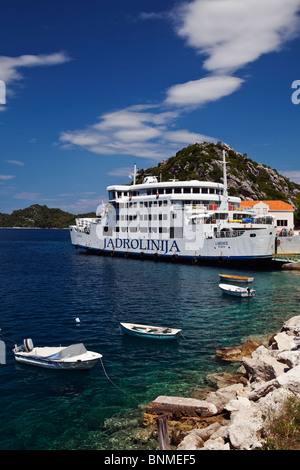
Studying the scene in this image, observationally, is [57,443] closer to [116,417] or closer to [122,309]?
[116,417]

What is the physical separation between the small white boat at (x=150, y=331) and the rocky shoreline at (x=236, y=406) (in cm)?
497

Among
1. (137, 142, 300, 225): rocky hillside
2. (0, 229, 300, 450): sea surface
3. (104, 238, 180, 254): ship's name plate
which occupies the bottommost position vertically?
(0, 229, 300, 450): sea surface

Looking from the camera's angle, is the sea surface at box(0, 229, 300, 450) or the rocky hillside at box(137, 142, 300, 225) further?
the rocky hillside at box(137, 142, 300, 225)

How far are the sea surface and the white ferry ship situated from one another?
242 inches

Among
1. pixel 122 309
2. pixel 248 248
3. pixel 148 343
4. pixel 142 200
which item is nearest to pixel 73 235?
pixel 142 200

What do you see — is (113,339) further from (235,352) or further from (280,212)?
(280,212)

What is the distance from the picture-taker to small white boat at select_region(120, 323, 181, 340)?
2028 cm

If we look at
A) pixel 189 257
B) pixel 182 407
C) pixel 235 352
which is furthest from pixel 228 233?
pixel 182 407

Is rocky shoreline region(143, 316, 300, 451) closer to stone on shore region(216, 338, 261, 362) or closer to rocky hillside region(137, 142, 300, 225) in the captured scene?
stone on shore region(216, 338, 261, 362)

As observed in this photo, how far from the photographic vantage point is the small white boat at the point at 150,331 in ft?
66.5

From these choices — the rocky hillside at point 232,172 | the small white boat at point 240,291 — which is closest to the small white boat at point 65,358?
the small white boat at point 240,291

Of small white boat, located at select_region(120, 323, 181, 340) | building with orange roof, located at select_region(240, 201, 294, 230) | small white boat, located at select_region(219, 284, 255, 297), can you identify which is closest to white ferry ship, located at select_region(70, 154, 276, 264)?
building with orange roof, located at select_region(240, 201, 294, 230)

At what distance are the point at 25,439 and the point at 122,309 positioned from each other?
16291 millimetres

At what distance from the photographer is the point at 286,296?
31.7 meters
